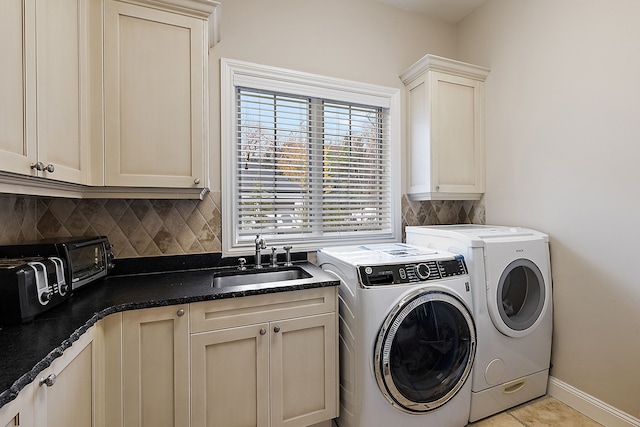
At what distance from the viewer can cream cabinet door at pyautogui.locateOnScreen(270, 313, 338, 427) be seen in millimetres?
1595

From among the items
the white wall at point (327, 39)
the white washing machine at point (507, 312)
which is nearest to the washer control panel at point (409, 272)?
the white washing machine at point (507, 312)

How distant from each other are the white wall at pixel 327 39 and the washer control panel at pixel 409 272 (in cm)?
116

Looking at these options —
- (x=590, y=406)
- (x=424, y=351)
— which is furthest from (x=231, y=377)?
(x=590, y=406)

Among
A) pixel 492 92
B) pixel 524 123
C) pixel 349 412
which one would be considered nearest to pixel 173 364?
pixel 349 412

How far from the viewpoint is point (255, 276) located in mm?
2041

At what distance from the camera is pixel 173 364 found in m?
1.42

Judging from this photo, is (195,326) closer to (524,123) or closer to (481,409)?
(481,409)

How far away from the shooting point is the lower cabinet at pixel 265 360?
148cm

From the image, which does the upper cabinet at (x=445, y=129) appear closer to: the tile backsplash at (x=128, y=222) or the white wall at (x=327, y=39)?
the white wall at (x=327, y=39)

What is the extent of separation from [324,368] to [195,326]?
0.72m

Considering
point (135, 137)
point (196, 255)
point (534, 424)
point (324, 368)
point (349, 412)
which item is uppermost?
point (135, 137)

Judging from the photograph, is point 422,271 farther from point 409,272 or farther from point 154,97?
point 154,97

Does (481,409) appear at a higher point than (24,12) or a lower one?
lower

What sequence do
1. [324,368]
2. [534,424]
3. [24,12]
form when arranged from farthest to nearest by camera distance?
[534,424] < [324,368] < [24,12]
